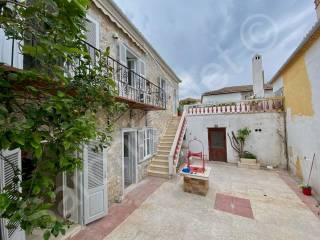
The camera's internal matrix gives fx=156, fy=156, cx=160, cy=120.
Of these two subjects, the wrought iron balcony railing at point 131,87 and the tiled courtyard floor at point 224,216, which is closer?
the tiled courtyard floor at point 224,216

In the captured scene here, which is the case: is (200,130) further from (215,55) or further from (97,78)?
(97,78)

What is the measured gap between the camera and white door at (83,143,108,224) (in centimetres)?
439

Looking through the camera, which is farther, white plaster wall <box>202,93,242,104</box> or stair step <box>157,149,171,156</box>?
white plaster wall <box>202,93,242,104</box>

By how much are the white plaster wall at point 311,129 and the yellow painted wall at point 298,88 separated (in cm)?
28

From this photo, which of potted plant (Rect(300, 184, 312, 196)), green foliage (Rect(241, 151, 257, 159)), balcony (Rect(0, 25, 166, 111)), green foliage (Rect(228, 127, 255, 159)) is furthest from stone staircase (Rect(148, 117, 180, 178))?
potted plant (Rect(300, 184, 312, 196))

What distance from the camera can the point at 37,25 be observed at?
163 centimetres

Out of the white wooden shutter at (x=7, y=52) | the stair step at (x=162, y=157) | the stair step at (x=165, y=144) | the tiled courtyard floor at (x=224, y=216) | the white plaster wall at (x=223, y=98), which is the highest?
the white plaster wall at (x=223, y=98)

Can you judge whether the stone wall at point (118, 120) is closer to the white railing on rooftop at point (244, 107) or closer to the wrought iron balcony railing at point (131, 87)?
the wrought iron balcony railing at point (131, 87)

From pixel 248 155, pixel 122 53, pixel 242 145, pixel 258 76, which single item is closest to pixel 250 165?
pixel 248 155

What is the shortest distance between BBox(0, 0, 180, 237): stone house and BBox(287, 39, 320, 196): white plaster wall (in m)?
6.23

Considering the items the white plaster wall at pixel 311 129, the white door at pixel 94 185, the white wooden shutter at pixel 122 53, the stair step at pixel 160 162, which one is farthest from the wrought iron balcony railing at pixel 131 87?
the white plaster wall at pixel 311 129

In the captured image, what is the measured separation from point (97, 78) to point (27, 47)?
1.35 metres

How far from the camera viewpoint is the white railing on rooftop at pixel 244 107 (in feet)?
32.9

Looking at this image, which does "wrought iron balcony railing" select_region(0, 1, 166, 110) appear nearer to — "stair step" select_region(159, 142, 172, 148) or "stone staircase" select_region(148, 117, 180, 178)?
"stone staircase" select_region(148, 117, 180, 178)
